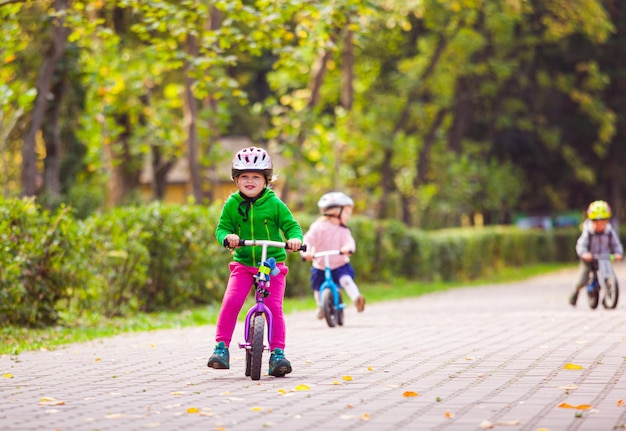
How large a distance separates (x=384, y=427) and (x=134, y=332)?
29.3 ft

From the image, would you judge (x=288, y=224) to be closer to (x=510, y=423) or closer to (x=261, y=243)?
(x=261, y=243)

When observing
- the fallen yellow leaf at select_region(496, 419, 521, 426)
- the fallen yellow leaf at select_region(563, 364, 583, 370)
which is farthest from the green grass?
the fallen yellow leaf at select_region(496, 419, 521, 426)

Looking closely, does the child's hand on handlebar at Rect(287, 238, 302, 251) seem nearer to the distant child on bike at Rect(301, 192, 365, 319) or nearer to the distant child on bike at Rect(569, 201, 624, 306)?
the distant child on bike at Rect(301, 192, 365, 319)

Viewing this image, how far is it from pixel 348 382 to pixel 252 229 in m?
1.45

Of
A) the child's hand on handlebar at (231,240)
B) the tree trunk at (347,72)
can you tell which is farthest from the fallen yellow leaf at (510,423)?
the tree trunk at (347,72)

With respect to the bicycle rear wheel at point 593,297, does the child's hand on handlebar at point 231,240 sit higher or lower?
higher

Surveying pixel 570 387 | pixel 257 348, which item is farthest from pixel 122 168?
pixel 570 387

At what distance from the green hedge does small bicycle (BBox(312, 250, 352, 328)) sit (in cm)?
302

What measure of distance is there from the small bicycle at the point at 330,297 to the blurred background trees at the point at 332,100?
338 centimetres

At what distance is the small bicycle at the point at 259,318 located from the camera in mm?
9648

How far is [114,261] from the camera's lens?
57.7 feet

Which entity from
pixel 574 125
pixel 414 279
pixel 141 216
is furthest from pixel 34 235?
pixel 574 125

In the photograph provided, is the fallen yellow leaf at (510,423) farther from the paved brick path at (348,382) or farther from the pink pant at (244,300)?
the pink pant at (244,300)

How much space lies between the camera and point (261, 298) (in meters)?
9.88
